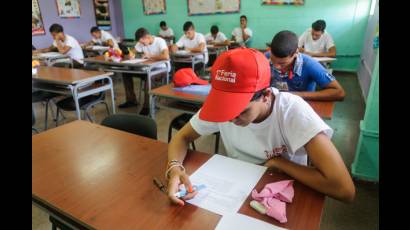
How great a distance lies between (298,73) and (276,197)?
54.0 inches

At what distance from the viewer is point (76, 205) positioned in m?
0.86

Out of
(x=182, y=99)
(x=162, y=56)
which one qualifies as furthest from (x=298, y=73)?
(x=162, y=56)

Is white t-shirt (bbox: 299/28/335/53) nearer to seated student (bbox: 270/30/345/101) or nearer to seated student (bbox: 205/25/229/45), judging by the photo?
seated student (bbox: 205/25/229/45)

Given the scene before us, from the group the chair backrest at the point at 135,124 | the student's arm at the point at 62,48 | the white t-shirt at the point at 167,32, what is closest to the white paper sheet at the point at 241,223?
the chair backrest at the point at 135,124

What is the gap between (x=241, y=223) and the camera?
2.49 ft

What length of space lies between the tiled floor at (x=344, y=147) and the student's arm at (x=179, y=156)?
1.00m

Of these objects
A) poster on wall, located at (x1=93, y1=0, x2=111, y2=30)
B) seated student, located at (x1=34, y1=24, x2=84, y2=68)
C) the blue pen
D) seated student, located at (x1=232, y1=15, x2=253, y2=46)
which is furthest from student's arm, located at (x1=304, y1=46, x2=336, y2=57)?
poster on wall, located at (x1=93, y1=0, x2=111, y2=30)

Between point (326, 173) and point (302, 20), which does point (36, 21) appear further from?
point (326, 173)

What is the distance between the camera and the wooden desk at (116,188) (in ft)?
2.58

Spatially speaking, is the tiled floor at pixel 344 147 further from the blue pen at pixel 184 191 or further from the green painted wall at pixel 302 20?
the blue pen at pixel 184 191

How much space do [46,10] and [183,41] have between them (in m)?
3.99

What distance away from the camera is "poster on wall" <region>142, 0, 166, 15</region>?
8352mm
